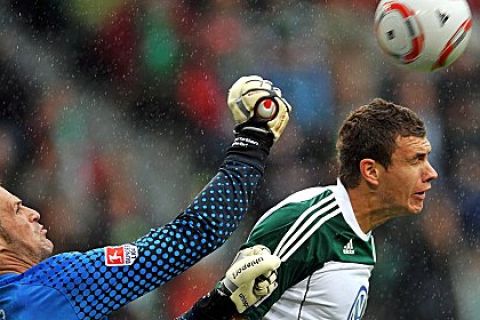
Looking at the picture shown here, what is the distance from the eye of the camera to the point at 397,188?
4184 mm

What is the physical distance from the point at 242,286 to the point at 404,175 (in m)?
1.27

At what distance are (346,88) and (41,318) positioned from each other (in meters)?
5.08

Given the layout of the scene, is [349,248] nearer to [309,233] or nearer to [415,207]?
[309,233]

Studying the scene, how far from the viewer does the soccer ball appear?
4.74 metres

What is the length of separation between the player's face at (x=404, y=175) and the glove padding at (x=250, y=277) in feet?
3.71

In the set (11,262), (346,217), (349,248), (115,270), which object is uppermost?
(346,217)

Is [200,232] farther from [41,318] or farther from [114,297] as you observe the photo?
[41,318]

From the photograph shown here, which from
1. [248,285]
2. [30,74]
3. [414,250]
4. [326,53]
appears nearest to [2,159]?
[30,74]

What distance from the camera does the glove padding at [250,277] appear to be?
3080 millimetres

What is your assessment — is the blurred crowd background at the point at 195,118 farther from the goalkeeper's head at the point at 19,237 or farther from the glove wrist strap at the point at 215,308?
the goalkeeper's head at the point at 19,237

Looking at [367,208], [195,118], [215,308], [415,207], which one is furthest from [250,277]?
[195,118]

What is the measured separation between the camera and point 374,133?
4184 millimetres

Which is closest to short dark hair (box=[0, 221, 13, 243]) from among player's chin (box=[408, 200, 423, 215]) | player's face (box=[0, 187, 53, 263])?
player's face (box=[0, 187, 53, 263])

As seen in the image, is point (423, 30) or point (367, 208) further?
point (423, 30)
